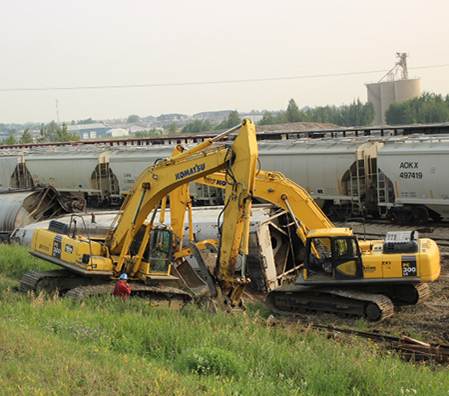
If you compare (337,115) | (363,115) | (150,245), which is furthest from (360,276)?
(337,115)

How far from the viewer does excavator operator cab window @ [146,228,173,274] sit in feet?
41.6

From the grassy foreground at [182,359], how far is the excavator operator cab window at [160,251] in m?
2.36

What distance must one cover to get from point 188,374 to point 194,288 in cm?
671

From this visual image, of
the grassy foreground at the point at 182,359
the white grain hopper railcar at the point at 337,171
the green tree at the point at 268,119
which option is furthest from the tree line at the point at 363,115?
the grassy foreground at the point at 182,359

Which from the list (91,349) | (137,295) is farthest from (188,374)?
(137,295)

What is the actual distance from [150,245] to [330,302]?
14.4ft

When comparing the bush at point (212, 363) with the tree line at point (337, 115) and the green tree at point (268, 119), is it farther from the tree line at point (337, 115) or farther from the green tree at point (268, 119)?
the green tree at point (268, 119)

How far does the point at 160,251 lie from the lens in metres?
12.8

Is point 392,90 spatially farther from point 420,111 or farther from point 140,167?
point 140,167

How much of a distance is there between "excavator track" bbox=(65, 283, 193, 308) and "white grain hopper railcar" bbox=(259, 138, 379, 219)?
39.4 ft

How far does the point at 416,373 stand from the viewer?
7.41m

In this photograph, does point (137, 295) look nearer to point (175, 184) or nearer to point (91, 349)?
point (175, 184)

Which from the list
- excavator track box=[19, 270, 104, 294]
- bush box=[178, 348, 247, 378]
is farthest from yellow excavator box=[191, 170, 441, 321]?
bush box=[178, 348, 247, 378]

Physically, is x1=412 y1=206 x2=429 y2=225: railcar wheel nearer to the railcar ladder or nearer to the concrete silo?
the railcar ladder
